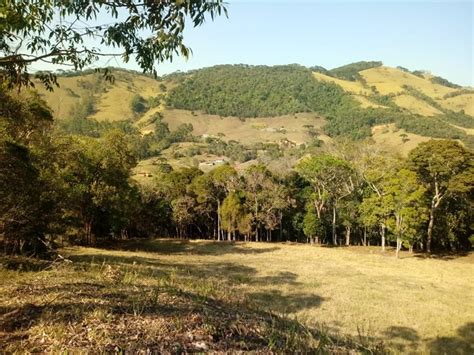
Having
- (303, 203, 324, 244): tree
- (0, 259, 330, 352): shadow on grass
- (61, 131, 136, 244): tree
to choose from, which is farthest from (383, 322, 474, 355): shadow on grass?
(303, 203, 324, 244): tree

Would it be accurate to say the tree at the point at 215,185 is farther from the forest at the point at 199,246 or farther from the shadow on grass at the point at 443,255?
the shadow on grass at the point at 443,255

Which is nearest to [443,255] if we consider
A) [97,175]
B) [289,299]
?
[289,299]

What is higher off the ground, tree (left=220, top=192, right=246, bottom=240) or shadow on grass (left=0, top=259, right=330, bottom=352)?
tree (left=220, top=192, right=246, bottom=240)

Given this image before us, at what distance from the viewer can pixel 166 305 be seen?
710 centimetres

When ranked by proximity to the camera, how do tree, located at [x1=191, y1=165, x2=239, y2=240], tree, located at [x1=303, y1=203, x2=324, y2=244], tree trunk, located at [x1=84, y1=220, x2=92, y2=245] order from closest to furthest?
1. tree trunk, located at [x1=84, y1=220, x2=92, y2=245]
2. tree, located at [x1=303, y1=203, x2=324, y2=244]
3. tree, located at [x1=191, y1=165, x2=239, y2=240]

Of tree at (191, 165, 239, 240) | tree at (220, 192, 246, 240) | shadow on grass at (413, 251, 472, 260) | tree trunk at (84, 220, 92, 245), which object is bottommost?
shadow on grass at (413, 251, 472, 260)

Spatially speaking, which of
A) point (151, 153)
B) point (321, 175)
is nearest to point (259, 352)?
point (321, 175)

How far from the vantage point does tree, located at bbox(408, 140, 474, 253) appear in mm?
46438

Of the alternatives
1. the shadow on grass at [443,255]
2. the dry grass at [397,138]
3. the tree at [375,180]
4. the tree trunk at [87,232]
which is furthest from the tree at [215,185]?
the dry grass at [397,138]

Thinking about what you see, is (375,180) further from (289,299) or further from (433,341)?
(433,341)

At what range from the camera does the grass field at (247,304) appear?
5539 millimetres

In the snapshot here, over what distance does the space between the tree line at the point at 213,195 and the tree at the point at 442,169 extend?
0.38 feet

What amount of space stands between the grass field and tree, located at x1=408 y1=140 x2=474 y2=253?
8.12m

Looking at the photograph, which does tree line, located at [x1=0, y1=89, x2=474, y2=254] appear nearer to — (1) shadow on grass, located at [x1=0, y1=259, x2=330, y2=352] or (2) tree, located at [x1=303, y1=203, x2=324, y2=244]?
(2) tree, located at [x1=303, y1=203, x2=324, y2=244]
